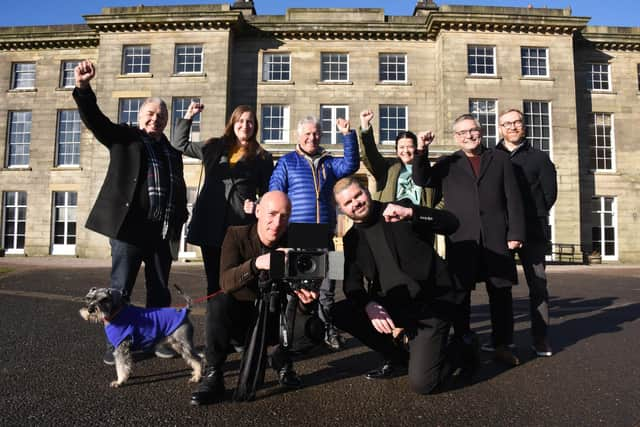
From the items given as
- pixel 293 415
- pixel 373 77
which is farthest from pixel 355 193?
pixel 373 77

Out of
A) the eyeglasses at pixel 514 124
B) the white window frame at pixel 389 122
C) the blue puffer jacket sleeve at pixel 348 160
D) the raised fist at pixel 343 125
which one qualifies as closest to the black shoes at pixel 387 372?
the blue puffer jacket sleeve at pixel 348 160

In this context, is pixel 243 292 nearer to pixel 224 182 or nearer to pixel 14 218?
pixel 224 182

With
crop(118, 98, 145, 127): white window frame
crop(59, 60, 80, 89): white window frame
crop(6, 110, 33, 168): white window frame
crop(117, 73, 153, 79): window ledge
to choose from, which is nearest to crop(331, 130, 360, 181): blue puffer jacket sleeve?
crop(118, 98, 145, 127): white window frame

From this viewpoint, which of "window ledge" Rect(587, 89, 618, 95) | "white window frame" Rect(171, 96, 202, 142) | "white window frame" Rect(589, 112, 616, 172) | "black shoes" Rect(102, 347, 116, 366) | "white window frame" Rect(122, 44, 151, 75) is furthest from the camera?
"window ledge" Rect(587, 89, 618, 95)

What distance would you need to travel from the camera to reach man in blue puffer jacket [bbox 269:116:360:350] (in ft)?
12.0

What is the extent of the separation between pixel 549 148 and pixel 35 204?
78.3 feet

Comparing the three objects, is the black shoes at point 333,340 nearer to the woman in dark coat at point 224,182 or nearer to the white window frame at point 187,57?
the woman in dark coat at point 224,182

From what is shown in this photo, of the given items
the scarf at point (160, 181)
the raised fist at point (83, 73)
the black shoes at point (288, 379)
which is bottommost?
the black shoes at point (288, 379)

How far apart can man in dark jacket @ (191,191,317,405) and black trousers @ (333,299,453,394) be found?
0.51 metres

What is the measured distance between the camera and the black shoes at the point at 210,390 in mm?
2459

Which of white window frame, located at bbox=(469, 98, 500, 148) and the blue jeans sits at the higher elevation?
white window frame, located at bbox=(469, 98, 500, 148)

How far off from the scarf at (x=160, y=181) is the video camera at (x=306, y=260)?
61.1 inches

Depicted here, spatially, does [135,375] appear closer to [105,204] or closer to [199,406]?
[199,406]

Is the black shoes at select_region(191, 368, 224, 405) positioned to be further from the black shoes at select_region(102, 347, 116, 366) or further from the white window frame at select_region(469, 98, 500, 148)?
the white window frame at select_region(469, 98, 500, 148)
